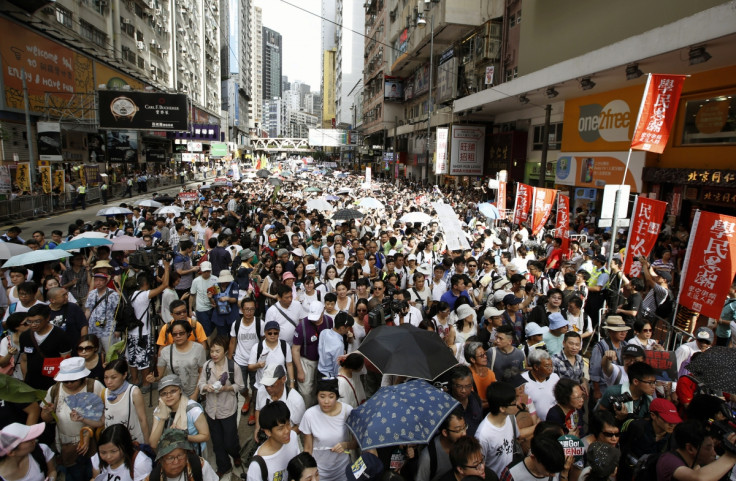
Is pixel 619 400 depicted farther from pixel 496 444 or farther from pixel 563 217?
pixel 563 217

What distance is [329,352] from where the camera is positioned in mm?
4840

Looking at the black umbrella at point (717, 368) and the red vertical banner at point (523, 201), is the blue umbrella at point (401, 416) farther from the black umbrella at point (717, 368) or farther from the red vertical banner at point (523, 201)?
the red vertical banner at point (523, 201)

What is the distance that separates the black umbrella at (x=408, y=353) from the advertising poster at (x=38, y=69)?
25426 millimetres

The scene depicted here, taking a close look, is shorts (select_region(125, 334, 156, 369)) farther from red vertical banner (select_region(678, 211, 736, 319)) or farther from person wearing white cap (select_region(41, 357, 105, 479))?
red vertical banner (select_region(678, 211, 736, 319))

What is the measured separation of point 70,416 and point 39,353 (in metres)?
1.37

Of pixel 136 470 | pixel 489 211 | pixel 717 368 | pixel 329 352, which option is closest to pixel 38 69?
pixel 489 211

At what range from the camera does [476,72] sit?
2853 centimetres

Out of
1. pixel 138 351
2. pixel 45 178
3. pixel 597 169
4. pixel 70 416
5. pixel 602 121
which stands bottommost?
pixel 138 351

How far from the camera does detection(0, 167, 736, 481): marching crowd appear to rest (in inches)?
118

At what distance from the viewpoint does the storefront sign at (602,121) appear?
1523 centimetres

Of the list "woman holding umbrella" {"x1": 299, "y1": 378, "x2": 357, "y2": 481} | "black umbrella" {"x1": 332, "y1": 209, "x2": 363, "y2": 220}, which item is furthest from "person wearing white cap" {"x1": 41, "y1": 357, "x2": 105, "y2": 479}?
"black umbrella" {"x1": 332, "y1": 209, "x2": 363, "y2": 220}

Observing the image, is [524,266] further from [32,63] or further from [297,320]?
[32,63]

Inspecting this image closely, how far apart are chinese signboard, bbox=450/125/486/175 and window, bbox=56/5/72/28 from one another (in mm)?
24556

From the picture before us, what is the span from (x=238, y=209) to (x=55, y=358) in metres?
12.4
